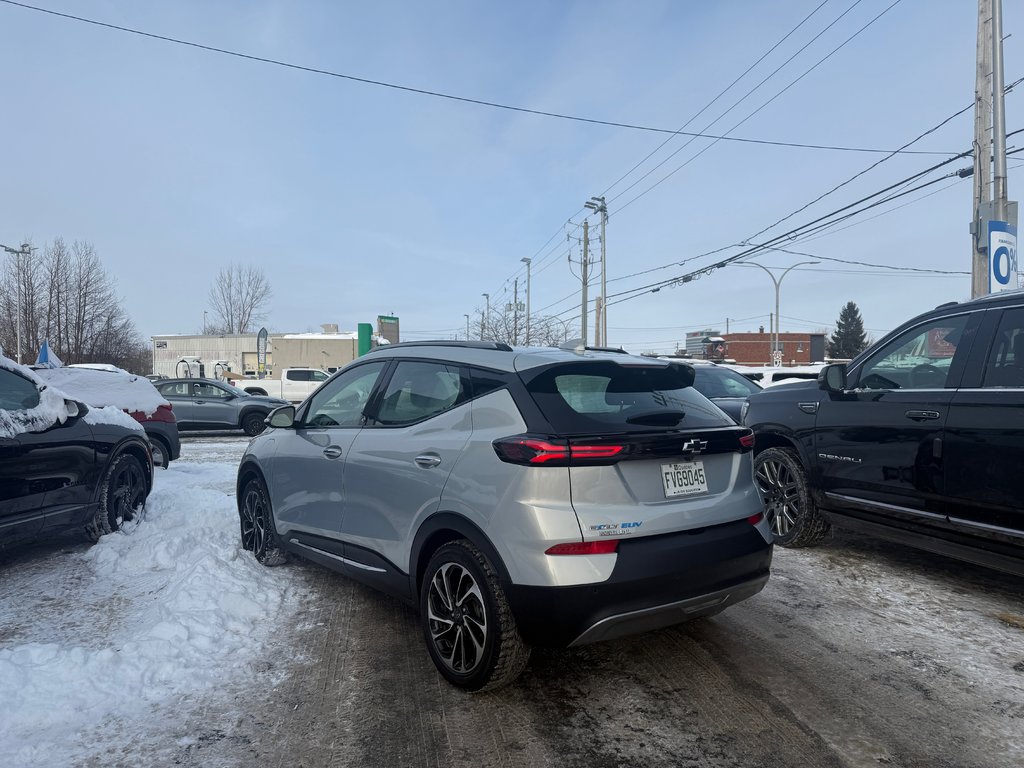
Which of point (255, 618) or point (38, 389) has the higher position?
point (38, 389)

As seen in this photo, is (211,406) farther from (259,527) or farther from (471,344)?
(471,344)

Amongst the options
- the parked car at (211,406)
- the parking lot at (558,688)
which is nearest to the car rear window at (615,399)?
the parking lot at (558,688)

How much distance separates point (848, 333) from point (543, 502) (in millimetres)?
97567

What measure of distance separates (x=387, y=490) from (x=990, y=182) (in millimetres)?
12041

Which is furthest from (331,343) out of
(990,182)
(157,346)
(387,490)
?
(387,490)

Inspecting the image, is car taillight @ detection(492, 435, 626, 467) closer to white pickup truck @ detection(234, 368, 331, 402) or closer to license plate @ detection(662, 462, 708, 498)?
license plate @ detection(662, 462, 708, 498)

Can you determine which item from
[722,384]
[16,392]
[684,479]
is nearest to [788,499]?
[684,479]

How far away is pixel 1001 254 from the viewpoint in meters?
9.73

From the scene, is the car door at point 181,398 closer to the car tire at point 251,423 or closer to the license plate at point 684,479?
the car tire at point 251,423

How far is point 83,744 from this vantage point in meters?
2.77

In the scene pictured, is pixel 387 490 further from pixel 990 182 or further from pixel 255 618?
pixel 990 182

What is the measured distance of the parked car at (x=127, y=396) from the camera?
765 cm

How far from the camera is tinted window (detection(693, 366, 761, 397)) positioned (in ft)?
36.0

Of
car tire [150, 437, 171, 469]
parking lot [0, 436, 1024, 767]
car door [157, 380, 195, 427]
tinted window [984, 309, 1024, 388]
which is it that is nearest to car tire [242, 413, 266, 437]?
car door [157, 380, 195, 427]
